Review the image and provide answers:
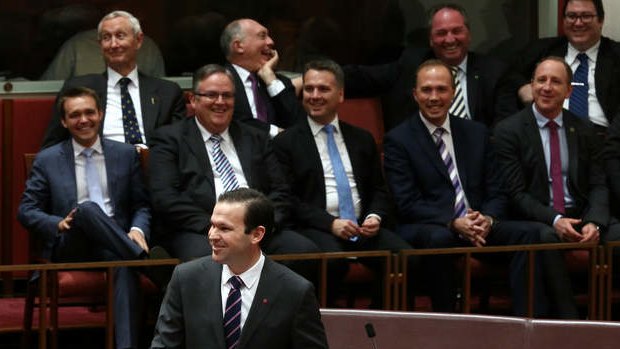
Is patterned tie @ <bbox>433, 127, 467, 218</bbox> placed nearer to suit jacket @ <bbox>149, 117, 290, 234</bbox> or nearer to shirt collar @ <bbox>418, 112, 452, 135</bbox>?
shirt collar @ <bbox>418, 112, 452, 135</bbox>

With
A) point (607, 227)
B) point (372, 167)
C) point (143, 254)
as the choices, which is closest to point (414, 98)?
Result: point (372, 167)

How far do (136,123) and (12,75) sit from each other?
0.99 m

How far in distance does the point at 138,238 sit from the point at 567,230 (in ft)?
7.64

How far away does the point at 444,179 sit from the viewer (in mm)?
8422

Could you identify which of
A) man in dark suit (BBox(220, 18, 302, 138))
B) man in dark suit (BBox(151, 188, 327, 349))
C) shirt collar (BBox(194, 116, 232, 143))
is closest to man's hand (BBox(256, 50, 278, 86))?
man in dark suit (BBox(220, 18, 302, 138))

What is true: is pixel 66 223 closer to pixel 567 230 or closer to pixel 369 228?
pixel 369 228

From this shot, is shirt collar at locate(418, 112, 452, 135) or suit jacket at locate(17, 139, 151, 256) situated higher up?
shirt collar at locate(418, 112, 452, 135)

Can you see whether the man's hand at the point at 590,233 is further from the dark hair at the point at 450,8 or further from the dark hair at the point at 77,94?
the dark hair at the point at 77,94

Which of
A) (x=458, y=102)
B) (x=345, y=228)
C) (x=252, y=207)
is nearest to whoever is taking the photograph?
(x=252, y=207)

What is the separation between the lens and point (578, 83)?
9.25m

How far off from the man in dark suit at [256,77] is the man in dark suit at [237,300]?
2.85 meters

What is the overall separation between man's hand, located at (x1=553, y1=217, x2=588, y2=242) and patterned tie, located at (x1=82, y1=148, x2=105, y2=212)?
2465 millimetres

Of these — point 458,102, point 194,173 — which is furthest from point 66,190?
point 458,102

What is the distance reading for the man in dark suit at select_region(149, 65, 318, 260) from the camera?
788 cm
